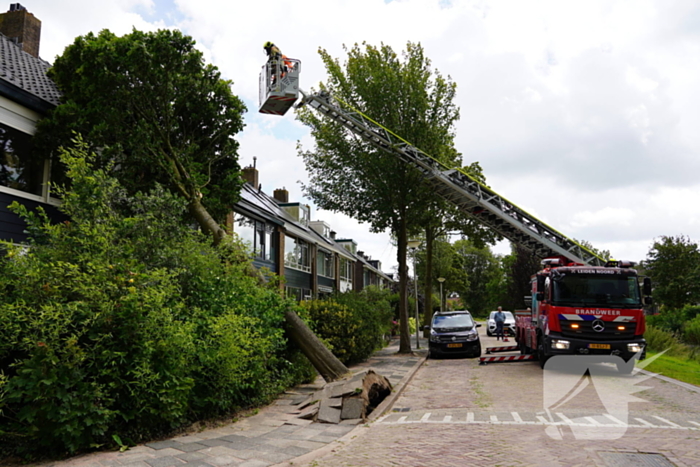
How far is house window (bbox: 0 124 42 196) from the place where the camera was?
34.7 feet

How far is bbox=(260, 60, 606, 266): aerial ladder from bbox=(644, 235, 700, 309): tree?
26.4 meters

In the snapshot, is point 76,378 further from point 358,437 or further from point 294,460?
point 358,437

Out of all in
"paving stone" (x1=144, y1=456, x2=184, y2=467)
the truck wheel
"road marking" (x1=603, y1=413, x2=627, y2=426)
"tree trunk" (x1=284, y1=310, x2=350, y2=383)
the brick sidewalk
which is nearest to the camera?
"paving stone" (x1=144, y1=456, x2=184, y2=467)

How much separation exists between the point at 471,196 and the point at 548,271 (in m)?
3.51

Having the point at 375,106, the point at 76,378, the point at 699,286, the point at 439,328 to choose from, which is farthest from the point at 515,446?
the point at 699,286

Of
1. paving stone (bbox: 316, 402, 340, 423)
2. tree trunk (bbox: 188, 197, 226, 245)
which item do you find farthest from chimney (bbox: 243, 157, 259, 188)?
paving stone (bbox: 316, 402, 340, 423)

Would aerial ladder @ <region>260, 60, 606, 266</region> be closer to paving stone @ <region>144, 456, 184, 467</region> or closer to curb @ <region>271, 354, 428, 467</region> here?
curb @ <region>271, 354, 428, 467</region>

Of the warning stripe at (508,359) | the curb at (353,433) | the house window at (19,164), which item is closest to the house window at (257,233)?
the house window at (19,164)

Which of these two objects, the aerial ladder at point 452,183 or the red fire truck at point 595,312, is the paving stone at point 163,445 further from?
the aerial ladder at point 452,183

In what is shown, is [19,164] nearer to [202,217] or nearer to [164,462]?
[202,217]

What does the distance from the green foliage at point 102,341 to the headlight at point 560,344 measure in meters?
7.64

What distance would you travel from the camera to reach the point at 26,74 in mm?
12289

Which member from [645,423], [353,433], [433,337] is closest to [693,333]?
[433,337]

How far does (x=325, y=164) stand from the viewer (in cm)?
2011
